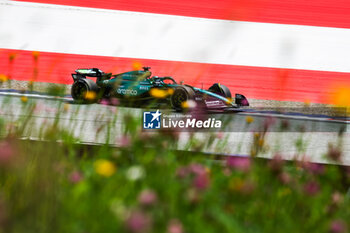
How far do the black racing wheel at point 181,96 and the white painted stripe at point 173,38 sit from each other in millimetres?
3814

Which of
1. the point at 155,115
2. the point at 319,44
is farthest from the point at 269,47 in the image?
the point at 155,115

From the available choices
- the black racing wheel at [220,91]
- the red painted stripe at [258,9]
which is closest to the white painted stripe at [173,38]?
the red painted stripe at [258,9]

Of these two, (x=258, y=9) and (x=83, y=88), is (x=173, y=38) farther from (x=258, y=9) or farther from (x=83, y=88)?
(x=83, y=88)

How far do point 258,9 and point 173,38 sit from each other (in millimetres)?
2247

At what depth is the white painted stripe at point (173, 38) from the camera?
10.7m

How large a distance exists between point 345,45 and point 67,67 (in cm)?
672

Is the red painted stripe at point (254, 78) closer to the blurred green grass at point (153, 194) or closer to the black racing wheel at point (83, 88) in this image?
the black racing wheel at point (83, 88)

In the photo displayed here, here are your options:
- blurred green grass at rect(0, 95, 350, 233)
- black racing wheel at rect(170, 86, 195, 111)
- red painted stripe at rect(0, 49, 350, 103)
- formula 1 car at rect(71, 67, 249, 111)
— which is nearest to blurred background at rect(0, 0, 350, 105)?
red painted stripe at rect(0, 49, 350, 103)

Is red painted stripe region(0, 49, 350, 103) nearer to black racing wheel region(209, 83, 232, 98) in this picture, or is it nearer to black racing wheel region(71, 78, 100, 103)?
black racing wheel region(209, 83, 232, 98)

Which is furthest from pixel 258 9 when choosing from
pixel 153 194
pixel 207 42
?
pixel 153 194

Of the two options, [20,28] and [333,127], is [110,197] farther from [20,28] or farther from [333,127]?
[20,28]

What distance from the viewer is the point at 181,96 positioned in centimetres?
704

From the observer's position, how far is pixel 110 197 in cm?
175

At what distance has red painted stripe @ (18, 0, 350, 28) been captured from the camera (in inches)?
424
